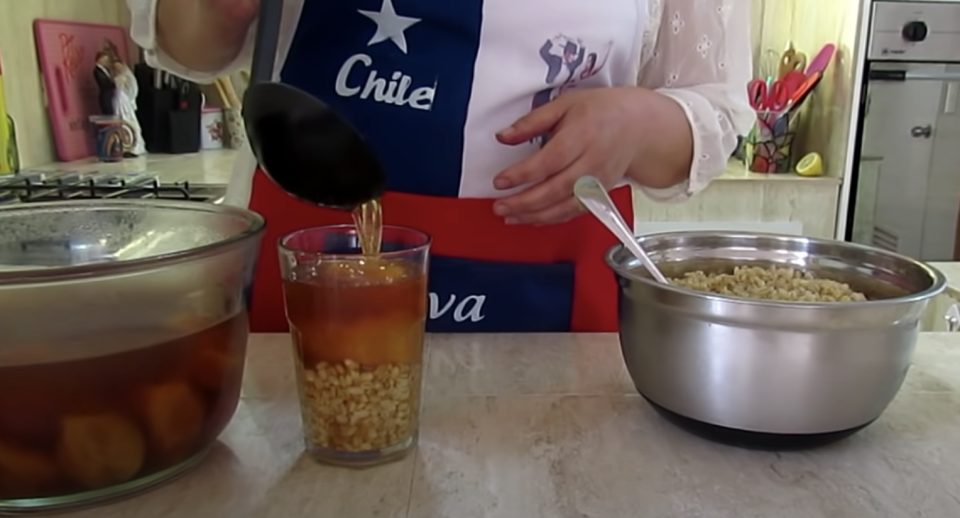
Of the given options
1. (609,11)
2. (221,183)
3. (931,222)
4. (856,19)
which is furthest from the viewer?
(931,222)

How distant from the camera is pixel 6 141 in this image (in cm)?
172

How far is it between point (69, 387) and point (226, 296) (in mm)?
102

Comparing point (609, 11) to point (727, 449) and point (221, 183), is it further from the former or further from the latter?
point (221, 183)

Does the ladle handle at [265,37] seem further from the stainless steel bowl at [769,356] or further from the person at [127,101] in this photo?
the person at [127,101]

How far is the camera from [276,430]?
1.85 ft

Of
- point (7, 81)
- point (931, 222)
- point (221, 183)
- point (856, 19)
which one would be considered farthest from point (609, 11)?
point (931, 222)

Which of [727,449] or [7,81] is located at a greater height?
[7,81]

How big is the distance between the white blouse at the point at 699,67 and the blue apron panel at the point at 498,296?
153 millimetres

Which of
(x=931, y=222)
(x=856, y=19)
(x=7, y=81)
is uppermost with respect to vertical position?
(x=856, y=19)

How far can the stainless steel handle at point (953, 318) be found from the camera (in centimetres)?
131

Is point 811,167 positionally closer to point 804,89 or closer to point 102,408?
point 804,89

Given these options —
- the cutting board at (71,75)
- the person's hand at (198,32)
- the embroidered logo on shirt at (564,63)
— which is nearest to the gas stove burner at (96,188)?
the cutting board at (71,75)

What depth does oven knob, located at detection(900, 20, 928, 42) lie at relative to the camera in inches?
74.7

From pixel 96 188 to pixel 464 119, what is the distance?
0.95 metres
